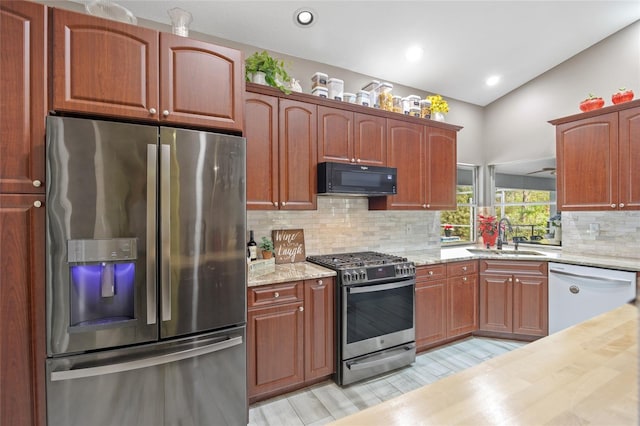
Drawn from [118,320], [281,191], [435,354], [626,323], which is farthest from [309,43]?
[435,354]

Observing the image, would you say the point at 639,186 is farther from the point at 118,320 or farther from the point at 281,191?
the point at 118,320

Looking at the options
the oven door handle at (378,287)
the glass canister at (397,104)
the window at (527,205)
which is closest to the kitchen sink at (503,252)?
the window at (527,205)

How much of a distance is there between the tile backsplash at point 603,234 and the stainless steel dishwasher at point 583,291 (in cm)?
55

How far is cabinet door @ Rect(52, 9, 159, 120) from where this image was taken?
1514mm

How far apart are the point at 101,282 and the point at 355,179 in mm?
1989

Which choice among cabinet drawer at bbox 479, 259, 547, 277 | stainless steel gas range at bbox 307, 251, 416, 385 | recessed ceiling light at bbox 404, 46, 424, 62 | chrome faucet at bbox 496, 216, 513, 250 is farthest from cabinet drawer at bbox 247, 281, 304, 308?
chrome faucet at bbox 496, 216, 513, 250

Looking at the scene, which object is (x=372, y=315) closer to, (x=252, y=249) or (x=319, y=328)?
(x=319, y=328)

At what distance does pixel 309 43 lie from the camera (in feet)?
9.17

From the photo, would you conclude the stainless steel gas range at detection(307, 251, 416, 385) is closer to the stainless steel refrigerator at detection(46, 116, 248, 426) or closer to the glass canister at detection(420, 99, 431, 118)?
the stainless steel refrigerator at detection(46, 116, 248, 426)

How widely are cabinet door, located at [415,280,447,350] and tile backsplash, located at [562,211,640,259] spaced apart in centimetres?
176

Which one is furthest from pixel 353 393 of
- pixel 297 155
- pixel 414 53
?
pixel 414 53

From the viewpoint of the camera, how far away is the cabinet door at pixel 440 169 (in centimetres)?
329

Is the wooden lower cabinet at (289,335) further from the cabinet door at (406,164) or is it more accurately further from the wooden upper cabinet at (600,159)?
the wooden upper cabinet at (600,159)

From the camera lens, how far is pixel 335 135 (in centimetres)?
277
